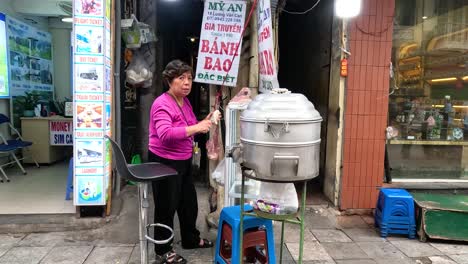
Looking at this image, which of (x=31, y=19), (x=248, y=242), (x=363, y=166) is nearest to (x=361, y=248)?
(x=363, y=166)

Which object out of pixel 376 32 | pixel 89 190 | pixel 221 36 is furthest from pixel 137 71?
pixel 376 32

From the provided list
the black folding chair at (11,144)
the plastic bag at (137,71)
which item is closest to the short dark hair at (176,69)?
the plastic bag at (137,71)

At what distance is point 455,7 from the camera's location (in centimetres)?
516

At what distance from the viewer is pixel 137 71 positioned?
4.86 m

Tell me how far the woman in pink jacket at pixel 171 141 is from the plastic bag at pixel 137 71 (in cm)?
192

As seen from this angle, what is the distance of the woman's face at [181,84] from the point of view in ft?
9.71

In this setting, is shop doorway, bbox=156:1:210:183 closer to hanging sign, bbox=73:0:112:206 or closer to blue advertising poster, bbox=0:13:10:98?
hanging sign, bbox=73:0:112:206

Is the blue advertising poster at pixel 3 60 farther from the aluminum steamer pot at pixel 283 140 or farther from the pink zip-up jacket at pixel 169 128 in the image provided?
the aluminum steamer pot at pixel 283 140

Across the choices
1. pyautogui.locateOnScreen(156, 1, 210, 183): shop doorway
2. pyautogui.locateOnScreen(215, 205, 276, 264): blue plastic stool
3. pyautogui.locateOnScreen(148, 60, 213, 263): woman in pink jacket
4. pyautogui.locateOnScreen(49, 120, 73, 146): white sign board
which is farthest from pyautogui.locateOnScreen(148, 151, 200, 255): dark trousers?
pyautogui.locateOnScreen(49, 120, 73, 146): white sign board

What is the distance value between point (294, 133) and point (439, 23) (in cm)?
445

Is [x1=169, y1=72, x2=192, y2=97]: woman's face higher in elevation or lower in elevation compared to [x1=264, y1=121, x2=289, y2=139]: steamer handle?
higher

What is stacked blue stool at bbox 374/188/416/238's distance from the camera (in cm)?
393

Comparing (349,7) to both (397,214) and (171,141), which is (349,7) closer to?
(397,214)

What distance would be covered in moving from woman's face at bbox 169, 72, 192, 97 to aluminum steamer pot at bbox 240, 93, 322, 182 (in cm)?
99
